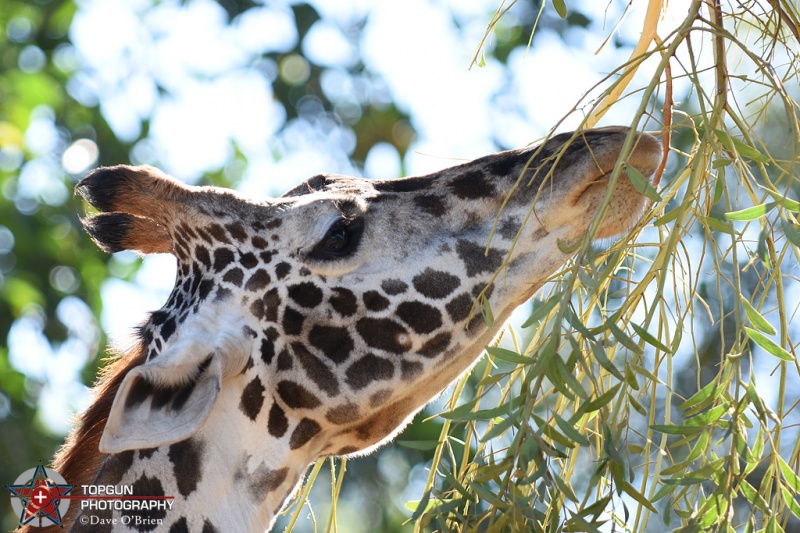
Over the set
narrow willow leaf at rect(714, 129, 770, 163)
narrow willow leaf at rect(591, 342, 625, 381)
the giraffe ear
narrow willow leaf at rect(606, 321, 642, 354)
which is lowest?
the giraffe ear

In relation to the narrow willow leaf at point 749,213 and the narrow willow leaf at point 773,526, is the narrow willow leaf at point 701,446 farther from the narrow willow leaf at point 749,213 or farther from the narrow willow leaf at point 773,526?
the narrow willow leaf at point 749,213

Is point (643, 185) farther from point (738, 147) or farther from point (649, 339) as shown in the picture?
point (649, 339)

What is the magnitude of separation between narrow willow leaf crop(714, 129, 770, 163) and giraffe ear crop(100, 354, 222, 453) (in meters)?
1.37

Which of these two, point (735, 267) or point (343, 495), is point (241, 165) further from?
point (735, 267)

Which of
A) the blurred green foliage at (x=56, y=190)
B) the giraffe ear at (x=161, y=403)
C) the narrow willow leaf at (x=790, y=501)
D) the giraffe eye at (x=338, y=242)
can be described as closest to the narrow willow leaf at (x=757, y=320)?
the narrow willow leaf at (x=790, y=501)

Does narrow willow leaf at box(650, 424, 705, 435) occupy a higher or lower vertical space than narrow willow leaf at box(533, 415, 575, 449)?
higher

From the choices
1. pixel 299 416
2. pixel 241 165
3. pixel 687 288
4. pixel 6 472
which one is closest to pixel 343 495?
pixel 6 472

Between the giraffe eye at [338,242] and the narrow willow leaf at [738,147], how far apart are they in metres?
1.11

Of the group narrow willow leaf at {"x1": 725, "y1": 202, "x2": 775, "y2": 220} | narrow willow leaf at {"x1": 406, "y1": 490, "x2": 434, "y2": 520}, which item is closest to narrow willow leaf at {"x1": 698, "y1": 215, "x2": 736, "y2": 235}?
narrow willow leaf at {"x1": 725, "y1": 202, "x2": 775, "y2": 220}

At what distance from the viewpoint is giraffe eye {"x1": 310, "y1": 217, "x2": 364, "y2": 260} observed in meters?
Result: 2.88

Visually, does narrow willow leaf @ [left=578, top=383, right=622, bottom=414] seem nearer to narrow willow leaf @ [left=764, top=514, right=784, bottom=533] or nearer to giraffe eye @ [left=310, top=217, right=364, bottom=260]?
narrow willow leaf @ [left=764, top=514, right=784, bottom=533]

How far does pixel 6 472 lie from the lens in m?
7.83

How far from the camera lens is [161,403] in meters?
2.58

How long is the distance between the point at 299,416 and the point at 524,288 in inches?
28.5
